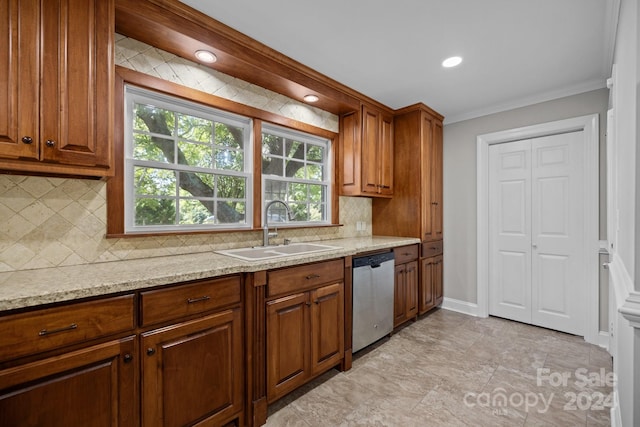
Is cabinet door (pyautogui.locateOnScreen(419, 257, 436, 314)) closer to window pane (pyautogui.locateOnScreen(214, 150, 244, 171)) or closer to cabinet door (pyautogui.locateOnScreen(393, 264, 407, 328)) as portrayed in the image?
cabinet door (pyautogui.locateOnScreen(393, 264, 407, 328))

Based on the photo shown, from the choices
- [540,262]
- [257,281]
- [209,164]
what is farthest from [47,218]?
[540,262]

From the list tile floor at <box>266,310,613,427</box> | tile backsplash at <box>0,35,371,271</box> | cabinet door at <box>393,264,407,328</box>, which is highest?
tile backsplash at <box>0,35,371,271</box>

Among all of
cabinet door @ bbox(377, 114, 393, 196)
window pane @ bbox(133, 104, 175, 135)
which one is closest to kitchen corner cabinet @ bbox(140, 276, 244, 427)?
window pane @ bbox(133, 104, 175, 135)

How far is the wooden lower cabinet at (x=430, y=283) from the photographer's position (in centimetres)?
330

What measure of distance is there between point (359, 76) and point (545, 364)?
298cm

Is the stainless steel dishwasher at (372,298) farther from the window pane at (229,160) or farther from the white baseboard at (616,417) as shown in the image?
the white baseboard at (616,417)

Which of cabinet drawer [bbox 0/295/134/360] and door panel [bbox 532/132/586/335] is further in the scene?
door panel [bbox 532/132/586/335]

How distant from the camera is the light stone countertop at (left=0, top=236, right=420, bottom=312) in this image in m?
1.06

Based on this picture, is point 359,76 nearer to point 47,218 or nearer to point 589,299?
point 47,218

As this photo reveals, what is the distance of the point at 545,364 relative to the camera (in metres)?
2.36

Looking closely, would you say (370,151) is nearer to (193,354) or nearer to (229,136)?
(229,136)

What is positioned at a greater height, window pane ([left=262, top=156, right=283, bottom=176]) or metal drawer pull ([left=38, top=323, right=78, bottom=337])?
window pane ([left=262, top=156, right=283, bottom=176])

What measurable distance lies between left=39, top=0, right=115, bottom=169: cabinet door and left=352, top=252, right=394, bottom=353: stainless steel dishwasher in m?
1.90

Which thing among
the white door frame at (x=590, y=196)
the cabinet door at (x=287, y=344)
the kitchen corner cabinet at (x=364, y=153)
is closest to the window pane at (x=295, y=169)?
the kitchen corner cabinet at (x=364, y=153)
